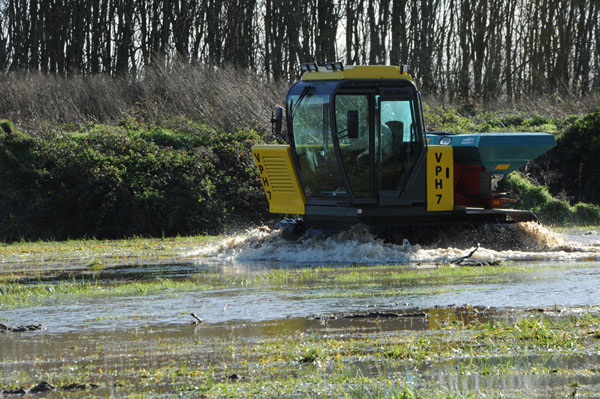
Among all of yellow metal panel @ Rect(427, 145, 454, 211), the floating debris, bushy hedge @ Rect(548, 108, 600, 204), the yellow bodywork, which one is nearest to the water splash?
yellow metal panel @ Rect(427, 145, 454, 211)

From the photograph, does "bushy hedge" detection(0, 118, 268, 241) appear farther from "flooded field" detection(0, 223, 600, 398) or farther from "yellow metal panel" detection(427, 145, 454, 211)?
"yellow metal panel" detection(427, 145, 454, 211)

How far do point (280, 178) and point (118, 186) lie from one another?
25.9ft

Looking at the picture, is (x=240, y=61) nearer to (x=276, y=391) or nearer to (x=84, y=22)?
(x=84, y=22)

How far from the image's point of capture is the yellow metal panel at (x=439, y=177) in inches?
680

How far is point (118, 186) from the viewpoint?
24.4m

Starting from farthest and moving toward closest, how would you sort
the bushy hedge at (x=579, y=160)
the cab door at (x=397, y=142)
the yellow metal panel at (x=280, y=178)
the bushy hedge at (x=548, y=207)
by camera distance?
the bushy hedge at (x=579, y=160) < the bushy hedge at (x=548, y=207) < the yellow metal panel at (x=280, y=178) < the cab door at (x=397, y=142)

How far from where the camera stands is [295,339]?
26.1ft

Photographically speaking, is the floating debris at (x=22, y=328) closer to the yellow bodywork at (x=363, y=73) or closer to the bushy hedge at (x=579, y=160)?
the yellow bodywork at (x=363, y=73)

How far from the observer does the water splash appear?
16.1 meters

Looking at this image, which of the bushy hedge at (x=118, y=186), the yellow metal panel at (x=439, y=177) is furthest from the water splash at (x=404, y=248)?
the bushy hedge at (x=118, y=186)

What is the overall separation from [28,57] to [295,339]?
3400 centimetres

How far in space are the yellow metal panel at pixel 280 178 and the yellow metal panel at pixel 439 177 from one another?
7.71 ft

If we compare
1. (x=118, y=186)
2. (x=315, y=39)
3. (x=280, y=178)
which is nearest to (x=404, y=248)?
(x=280, y=178)

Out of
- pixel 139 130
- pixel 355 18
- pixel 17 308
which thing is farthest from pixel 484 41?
pixel 17 308
